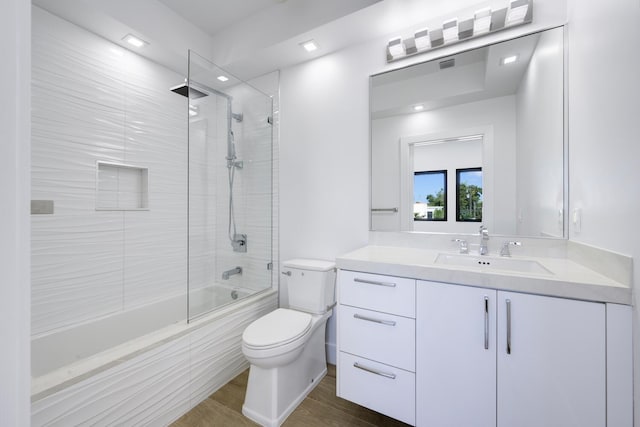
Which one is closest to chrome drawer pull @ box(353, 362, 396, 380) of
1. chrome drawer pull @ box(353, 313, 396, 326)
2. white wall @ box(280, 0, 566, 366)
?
chrome drawer pull @ box(353, 313, 396, 326)

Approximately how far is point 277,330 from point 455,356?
0.96m

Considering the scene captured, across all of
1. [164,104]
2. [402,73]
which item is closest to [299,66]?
[402,73]

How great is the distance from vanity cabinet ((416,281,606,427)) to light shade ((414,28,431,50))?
1.54 m

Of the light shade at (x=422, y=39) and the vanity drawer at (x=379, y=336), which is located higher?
the light shade at (x=422, y=39)

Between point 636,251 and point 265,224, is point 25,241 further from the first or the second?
point 265,224

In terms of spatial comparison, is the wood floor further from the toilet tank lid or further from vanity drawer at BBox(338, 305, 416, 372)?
the toilet tank lid

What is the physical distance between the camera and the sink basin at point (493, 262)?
1.49 m

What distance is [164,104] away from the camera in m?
2.43

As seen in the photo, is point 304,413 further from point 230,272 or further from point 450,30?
point 450,30

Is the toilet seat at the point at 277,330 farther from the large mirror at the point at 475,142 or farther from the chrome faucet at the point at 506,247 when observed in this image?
the chrome faucet at the point at 506,247

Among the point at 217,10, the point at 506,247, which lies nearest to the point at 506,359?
the point at 506,247

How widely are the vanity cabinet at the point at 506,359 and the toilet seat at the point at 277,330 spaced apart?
0.70 metres

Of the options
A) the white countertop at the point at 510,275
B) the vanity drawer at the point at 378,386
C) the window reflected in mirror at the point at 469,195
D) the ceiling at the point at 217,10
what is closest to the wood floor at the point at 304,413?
the vanity drawer at the point at 378,386

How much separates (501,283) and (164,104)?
2.72 m
